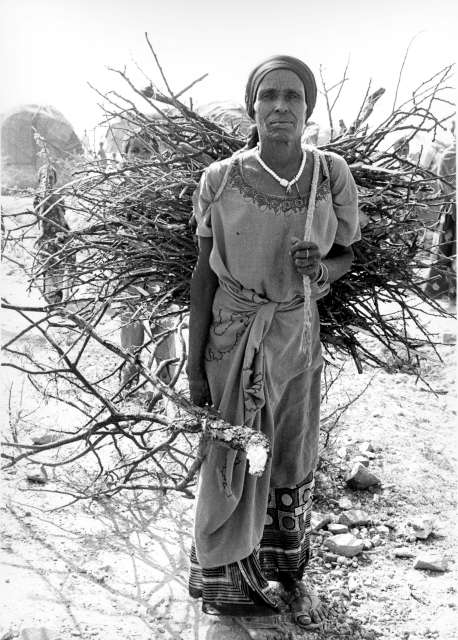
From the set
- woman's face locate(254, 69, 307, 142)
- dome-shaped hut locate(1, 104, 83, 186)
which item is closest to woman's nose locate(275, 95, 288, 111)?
woman's face locate(254, 69, 307, 142)

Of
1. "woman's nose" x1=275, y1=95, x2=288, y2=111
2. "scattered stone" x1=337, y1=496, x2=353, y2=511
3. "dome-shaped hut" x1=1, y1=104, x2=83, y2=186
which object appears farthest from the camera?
"dome-shaped hut" x1=1, y1=104, x2=83, y2=186

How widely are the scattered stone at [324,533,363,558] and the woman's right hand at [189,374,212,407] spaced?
1075mm

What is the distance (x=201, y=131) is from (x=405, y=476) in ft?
7.46

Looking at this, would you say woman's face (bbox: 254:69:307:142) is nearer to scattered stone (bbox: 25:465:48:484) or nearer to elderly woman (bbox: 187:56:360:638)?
elderly woman (bbox: 187:56:360:638)

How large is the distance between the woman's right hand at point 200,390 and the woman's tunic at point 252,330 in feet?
0.12

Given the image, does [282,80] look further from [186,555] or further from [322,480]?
[322,480]

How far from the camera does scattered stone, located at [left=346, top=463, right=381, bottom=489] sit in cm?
335

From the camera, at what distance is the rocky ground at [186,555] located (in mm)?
2256

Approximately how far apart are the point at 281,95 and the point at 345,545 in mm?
1937

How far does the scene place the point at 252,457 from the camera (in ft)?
5.81

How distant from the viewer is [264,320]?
1974 millimetres

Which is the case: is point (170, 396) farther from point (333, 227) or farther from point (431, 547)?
point (431, 547)

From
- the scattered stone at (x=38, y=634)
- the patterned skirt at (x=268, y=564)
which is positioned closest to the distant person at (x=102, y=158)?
the patterned skirt at (x=268, y=564)

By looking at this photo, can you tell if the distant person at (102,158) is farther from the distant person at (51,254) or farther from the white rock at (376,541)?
the white rock at (376,541)
